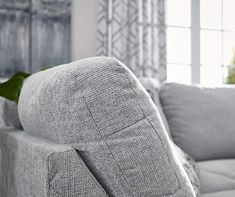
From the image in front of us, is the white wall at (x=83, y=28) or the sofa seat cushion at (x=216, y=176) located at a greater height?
the white wall at (x=83, y=28)

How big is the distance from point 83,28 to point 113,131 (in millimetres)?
2615

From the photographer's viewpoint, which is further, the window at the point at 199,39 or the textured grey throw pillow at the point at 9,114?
the window at the point at 199,39

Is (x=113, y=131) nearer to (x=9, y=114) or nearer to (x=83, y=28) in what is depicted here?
(x=9, y=114)

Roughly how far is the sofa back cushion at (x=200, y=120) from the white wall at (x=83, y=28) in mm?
1391

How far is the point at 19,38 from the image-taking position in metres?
3.08

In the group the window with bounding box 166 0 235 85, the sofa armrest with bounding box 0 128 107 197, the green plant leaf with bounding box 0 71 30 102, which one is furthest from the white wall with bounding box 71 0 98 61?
the sofa armrest with bounding box 0 128 107 197

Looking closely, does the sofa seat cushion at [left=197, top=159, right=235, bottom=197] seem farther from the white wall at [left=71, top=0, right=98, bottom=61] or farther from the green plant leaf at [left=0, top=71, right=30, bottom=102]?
the white wall at [left=71, top=0, right=98, bottom=61]

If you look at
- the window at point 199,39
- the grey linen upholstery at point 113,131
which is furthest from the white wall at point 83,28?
the grey linen upholstery at point 113,131

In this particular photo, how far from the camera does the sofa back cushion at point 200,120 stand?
191 centimetres

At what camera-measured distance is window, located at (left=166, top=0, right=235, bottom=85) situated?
389 centimetres

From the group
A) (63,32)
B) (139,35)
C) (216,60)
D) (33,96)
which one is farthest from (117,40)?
(33,96)

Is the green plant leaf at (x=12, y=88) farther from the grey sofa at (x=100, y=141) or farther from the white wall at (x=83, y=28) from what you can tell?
the white wall at (x=83, y=28)

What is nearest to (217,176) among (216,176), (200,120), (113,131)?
(216,176)

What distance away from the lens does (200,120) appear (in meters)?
1.95
